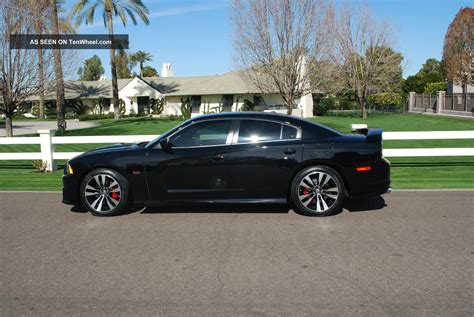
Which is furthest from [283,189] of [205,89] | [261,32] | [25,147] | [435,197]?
[205,89]

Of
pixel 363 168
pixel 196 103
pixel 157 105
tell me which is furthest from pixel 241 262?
pixel 157 105

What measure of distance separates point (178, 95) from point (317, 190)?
1898 inches

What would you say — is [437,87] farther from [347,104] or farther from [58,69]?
[58,69]

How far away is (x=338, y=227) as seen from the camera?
6.33m

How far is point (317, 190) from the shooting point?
693 cm

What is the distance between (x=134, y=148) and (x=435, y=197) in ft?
16.9

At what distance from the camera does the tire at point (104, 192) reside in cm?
714

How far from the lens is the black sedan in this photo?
22.6ft

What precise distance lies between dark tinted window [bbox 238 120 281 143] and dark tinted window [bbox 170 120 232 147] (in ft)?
0.77

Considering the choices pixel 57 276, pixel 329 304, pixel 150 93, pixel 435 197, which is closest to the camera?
pixel 329 304

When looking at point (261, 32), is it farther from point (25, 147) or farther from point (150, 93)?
point (150, 93)

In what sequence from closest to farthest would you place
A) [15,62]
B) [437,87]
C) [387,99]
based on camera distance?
[15,62]
[387,99]
[437,87]

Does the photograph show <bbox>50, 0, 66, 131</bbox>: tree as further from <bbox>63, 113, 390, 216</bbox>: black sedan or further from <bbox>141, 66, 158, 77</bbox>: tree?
<bbox>141, 66, 158, 77</bbox>: tree

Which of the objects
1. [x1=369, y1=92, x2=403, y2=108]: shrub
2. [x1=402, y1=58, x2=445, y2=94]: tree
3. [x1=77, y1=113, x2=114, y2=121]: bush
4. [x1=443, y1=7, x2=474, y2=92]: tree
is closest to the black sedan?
[x1=443, y1=7, x2=474, y2=92]: tree
